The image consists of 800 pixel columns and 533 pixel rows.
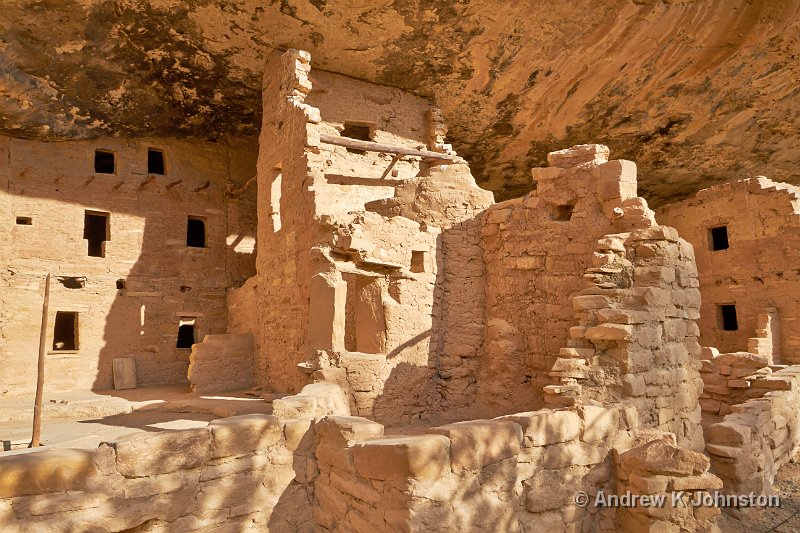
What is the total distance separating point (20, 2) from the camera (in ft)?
24.5

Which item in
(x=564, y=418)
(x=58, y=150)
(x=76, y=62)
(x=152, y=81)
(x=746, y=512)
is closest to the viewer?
(x=564, y=418)

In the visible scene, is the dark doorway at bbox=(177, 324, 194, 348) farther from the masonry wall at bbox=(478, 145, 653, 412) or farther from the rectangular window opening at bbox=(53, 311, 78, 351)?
the masonry wall at bbox=(478, 145, 653, 412)

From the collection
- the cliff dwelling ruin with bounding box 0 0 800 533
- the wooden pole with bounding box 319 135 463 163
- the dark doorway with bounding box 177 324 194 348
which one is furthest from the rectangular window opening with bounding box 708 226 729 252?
the dark doorway with bounding box 177 324 194 348

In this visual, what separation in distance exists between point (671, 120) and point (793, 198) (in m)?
2.74

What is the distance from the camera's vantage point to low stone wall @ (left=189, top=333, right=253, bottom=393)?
8.71 metres

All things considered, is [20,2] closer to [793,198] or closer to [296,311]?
[296,311]

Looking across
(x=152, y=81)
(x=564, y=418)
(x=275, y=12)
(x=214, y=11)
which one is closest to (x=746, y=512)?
(x=564, y=418)

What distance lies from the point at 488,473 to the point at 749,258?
9.76 meters

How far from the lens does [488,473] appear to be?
128 inches

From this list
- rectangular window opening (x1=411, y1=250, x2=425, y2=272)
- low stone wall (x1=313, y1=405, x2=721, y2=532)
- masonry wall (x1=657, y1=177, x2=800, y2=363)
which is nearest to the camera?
low stone wall (x1=313, y1=405, x2=721, y2=532)

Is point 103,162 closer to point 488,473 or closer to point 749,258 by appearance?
point 488,473

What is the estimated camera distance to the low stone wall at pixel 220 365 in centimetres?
871

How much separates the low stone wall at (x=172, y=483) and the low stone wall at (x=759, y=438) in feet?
14.1

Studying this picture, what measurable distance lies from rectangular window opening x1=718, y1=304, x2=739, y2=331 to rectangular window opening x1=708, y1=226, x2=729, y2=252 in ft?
4.19
